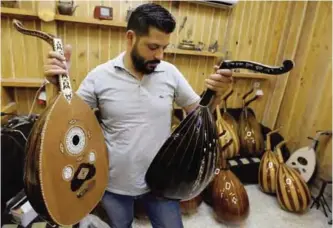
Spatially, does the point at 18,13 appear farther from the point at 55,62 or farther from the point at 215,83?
the point at 215,83

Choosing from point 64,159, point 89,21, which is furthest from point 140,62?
point 89,21

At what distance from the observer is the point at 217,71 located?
2.63 feet

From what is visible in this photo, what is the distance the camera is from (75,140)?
87 centimetres

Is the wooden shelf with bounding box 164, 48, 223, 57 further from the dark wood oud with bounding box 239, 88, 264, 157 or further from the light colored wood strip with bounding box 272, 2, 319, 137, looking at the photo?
the light colored wood strip with bounding box 272, 2, 319, 137

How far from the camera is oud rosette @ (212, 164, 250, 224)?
1.92 meters

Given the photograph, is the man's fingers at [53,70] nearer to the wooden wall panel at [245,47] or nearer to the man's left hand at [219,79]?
the man's left hand at [219,79]

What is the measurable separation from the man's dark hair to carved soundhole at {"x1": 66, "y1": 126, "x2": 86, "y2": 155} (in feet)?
1.55

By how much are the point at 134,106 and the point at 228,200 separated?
1.31 m

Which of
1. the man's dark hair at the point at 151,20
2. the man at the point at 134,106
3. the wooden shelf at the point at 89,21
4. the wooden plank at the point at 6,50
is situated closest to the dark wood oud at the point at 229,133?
the wooden shelf at the point at 89,21

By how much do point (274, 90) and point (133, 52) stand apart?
248 cm

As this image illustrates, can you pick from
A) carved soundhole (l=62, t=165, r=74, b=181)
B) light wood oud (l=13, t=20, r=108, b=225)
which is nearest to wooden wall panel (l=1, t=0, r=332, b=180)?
light wood oud (l=13, t=20, r=108, b=225)

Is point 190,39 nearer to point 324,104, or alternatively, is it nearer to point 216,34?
point 216,34

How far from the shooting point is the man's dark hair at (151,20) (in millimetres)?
972

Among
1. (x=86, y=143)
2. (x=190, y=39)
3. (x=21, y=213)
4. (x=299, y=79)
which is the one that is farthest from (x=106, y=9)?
(x=299, y=79)
